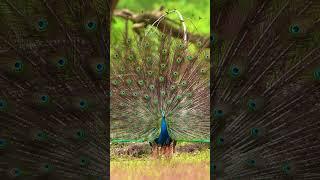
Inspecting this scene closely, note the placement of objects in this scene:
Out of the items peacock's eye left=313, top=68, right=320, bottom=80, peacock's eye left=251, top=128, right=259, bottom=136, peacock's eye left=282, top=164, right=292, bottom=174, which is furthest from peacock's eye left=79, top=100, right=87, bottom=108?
peacock's eye left=313, top=68, right=320, bottom=80

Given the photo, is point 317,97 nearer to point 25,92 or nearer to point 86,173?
point 86,173

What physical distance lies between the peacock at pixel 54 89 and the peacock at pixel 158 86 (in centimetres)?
337

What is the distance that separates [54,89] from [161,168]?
4.23 metres

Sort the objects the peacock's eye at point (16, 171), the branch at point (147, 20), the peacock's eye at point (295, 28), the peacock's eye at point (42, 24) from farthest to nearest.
A: the branch at point (147, 20), the peacock's eye at point (16, 171), the peacock's eye at point (42, 24), the peacock's eye at point (295, 28)

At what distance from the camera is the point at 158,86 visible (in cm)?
677

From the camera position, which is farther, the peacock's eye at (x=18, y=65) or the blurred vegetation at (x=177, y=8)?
the blurred vegetation at (x=177, y=8)

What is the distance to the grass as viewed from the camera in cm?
654

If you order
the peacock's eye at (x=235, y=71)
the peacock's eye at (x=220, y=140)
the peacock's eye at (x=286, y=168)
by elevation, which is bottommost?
the peacock's eye at (x=286, y=168)

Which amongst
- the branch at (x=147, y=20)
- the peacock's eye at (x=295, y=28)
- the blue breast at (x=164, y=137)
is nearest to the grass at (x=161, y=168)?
the blue breast at (x=164, y=137)

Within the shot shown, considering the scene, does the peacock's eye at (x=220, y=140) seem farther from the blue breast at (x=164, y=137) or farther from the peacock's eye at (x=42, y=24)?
the blue breast at (x=164, y=137)

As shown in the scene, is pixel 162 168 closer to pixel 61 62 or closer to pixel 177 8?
pixel 177 8

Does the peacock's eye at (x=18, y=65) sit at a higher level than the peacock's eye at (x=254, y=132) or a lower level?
higher

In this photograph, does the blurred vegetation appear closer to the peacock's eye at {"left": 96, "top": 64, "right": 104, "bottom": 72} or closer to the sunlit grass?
the sunlit grass

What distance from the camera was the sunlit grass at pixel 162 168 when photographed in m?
6.55
